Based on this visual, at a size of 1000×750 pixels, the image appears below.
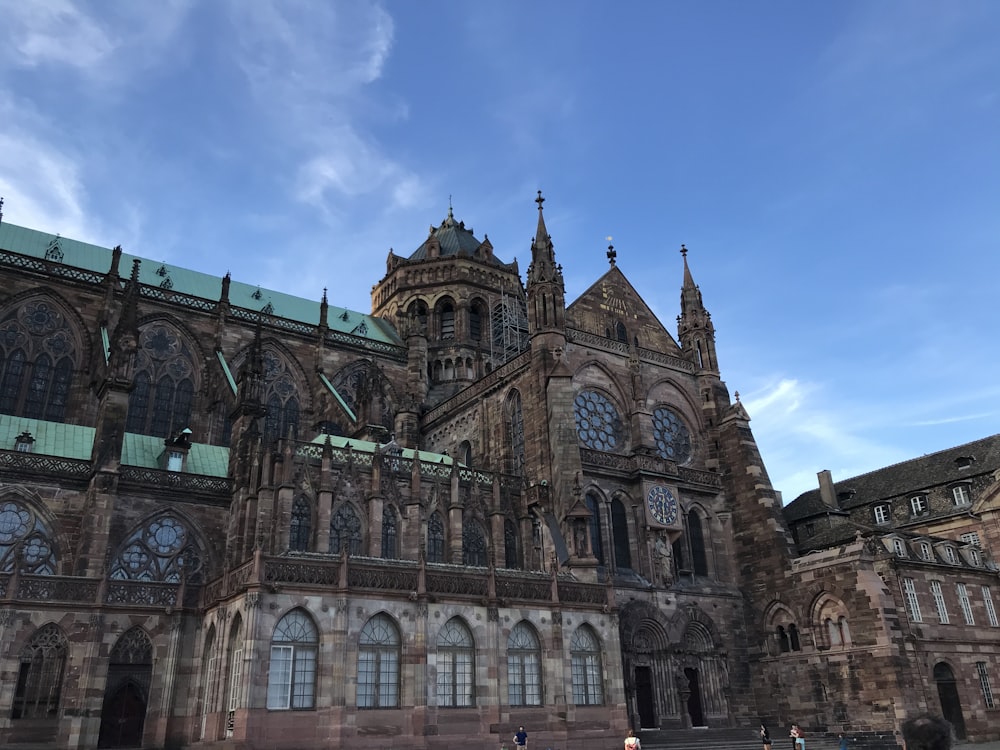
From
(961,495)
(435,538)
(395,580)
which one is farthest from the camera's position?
(961,495)

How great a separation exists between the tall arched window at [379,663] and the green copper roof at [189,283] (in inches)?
1071

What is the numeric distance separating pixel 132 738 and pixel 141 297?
77.0 feet

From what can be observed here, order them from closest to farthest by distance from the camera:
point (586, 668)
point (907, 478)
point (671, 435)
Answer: point (586, 668) < point (671, 435) < point (907, 478)

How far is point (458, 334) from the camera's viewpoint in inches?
2216

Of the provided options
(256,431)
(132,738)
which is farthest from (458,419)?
(132,738)

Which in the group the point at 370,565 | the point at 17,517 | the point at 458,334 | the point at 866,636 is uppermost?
the point at 458,334

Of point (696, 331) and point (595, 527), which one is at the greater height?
point (696, 331)

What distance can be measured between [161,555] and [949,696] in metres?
33.6

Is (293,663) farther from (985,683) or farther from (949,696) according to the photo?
(985,683)

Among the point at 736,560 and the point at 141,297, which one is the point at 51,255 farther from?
the point at 736,560

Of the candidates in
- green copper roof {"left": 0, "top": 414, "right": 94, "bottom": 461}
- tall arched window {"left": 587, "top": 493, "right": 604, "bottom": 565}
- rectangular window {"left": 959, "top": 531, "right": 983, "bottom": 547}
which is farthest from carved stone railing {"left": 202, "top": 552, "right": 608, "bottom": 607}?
rectangular window {"left": 959, "top": 531, "right": 983, "bottom": 547}

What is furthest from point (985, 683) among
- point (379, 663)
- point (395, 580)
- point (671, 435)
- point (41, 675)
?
point (41, 675)

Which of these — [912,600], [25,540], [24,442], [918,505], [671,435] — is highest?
[671,435]

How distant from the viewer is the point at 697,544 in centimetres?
3922
